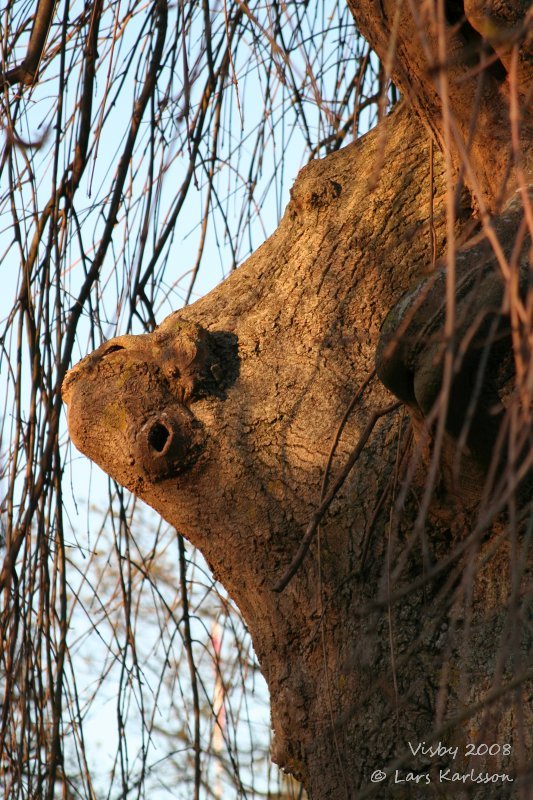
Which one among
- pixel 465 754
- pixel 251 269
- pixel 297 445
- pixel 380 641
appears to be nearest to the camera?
pixel 465 754

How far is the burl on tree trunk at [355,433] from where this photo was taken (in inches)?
48.9

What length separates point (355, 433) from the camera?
1524mm

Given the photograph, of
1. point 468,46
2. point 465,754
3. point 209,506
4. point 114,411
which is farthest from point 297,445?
point 468,46

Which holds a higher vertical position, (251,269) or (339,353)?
(251,269)

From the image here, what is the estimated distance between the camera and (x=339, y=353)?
1.60 metres

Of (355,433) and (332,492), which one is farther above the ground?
(355,433)

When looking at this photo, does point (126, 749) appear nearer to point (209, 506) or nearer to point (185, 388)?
point (209, 506)

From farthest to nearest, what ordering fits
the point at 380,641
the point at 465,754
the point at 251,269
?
the point at 251,269
the point at 380,641
the point at 465,754

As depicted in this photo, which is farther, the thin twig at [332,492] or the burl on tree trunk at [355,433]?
the burl on tree trunk at [355,433]

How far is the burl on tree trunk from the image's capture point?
1.24m

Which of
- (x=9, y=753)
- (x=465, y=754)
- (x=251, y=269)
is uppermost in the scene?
(x=251, y=269)

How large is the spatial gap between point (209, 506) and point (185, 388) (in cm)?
21

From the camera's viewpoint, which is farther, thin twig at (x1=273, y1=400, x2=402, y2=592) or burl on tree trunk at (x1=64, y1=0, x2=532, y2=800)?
burl on tree trunk at (x1=64, y1=0, x2=532, y2=800)

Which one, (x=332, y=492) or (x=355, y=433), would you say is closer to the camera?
(x=332, y=492)
